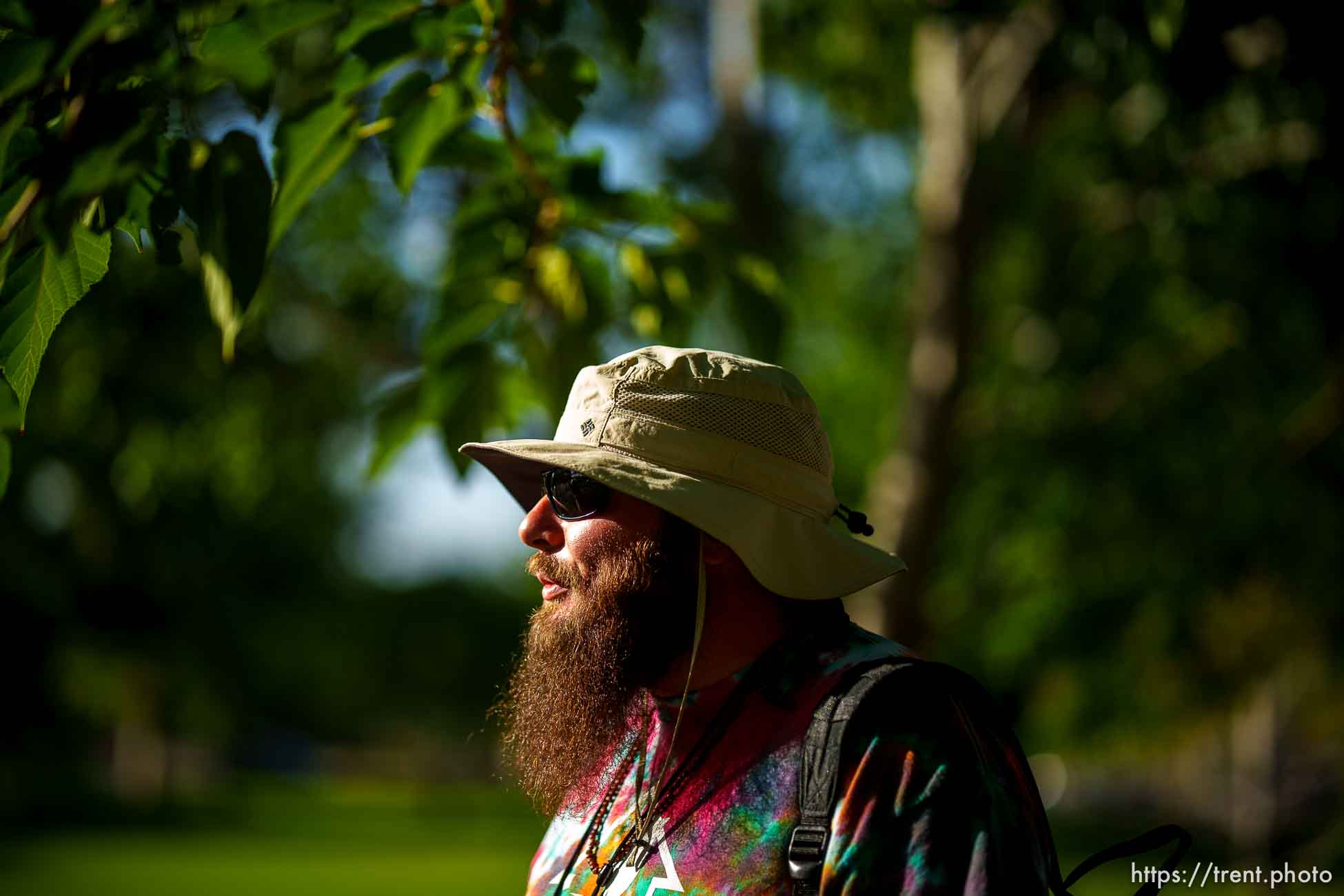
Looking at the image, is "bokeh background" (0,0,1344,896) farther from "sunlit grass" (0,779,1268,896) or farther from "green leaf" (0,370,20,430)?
"sunlit grass" (0,779,1268,896)

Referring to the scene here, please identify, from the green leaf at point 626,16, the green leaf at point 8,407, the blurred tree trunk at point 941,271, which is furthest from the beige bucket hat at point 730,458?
the blurred tree trunk at point 941,271

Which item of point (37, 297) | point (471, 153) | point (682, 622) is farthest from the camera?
point (471, 153)

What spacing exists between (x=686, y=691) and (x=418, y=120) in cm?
114

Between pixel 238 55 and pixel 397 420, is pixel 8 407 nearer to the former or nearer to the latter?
pixel 238 55

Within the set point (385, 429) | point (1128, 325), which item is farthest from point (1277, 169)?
point (385, 429)

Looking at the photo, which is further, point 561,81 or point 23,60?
point 561,81

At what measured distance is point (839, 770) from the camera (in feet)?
6.31

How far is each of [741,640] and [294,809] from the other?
47.3m

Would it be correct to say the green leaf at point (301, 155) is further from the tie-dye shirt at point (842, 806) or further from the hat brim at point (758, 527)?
the tie-dye shirt at point (842, 806)

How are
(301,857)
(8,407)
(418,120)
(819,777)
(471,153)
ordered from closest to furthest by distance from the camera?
(819,777) → (8,407) → (418,120) → (471,153) → (301,857)

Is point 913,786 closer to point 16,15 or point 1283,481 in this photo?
point 16,15

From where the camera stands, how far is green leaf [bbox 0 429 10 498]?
2.15 meters

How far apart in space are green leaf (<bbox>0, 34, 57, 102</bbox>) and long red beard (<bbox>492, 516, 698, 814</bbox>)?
1220 millimetres

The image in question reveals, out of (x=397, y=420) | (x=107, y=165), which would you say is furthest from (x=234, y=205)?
(x=397, y=420)
